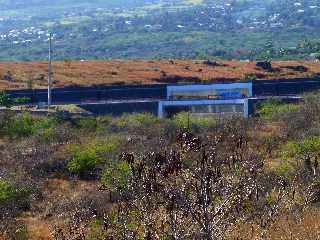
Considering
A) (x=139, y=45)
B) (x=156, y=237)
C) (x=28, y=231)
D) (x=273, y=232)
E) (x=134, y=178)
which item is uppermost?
(x=134, y=178)

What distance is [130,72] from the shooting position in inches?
1916

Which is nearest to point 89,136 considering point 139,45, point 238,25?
point 139,45

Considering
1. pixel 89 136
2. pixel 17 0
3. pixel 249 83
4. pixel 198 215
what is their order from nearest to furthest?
1. pixel 198 215
2. pixel 89 136
3. pixel 249 83
4. pixel 17 0

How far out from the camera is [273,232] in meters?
9.09

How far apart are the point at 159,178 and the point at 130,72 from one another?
41.9 meters

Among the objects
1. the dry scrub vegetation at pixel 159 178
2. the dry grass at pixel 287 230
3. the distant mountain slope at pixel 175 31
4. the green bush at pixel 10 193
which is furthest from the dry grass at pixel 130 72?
the dry grass at pixel 287 230

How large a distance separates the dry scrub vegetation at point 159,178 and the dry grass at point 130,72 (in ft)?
43.9

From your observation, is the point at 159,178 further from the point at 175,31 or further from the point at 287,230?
the point at 175,31

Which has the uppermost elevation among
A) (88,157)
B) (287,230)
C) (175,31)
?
(287,230)

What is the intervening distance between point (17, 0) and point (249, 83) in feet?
516

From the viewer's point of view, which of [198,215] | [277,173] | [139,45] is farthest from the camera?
[139,45]

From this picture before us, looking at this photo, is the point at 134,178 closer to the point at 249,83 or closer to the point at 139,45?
the point at 249,83

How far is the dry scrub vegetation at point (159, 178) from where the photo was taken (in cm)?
654

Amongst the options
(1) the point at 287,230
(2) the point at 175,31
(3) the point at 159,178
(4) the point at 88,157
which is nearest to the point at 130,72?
(4) the point at 88,157
